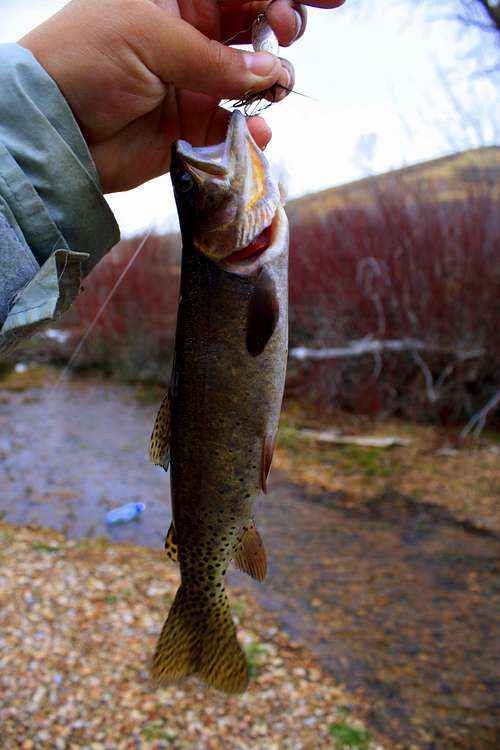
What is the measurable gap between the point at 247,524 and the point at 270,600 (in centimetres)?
388

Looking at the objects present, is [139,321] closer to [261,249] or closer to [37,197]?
[37,197]

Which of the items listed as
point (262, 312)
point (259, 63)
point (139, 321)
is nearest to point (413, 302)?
point (139, 321)

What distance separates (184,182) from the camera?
1968 mm

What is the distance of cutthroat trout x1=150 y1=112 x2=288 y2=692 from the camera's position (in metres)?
1.92

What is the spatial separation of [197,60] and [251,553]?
4.92 ft

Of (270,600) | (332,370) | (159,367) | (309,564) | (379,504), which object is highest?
(270,600)

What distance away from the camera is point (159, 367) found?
15.2 m

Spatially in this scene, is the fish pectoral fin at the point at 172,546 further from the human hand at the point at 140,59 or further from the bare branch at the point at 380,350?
the bare branch at the point at 380,350

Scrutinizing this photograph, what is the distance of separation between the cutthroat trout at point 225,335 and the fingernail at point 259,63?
236 mm

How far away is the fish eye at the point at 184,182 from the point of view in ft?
6.44

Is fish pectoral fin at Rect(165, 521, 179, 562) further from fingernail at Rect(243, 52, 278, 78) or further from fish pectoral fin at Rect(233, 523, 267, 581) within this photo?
fingernail at Rect(243, 52, 278, 78)

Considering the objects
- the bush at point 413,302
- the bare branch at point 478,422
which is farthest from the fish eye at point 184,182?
the bush at point 413,302

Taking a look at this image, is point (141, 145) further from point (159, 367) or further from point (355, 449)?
point (159, 367)

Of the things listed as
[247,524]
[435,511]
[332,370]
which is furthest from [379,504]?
[247,524]
